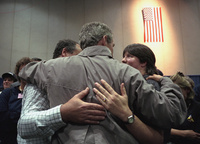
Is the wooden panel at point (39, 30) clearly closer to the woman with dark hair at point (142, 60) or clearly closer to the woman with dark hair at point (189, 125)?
the woman with dark hair at point (189, 125)

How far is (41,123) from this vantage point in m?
1.14

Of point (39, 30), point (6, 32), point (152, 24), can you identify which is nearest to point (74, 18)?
point (39, 30)

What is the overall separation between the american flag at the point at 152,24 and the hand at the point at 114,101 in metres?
6.63

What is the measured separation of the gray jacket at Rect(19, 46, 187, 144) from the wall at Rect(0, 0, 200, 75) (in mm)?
6041

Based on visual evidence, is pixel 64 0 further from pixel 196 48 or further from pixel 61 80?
pixel 61 80

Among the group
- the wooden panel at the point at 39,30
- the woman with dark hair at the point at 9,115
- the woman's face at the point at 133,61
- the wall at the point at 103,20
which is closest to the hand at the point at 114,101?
the woman's face at the point at 133,61

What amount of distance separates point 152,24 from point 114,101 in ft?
22.9

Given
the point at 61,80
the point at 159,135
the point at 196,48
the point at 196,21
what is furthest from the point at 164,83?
the point at 196,21

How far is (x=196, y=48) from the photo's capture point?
7273 millimetres

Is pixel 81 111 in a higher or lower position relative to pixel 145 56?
lower

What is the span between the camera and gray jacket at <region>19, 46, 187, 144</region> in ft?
3.66

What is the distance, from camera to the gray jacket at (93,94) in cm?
112

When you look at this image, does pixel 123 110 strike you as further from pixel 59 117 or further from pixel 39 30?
pixel 39 30

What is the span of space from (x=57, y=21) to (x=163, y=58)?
4.51 m
